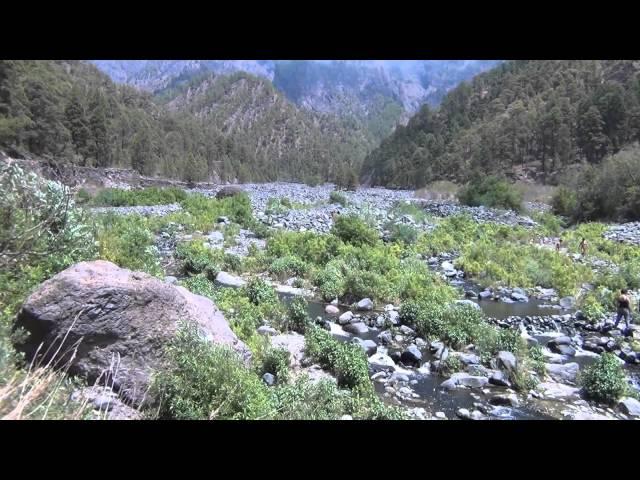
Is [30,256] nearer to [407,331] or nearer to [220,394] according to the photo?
[220,394]

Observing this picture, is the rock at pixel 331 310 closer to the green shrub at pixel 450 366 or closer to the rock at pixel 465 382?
the green shrub at pixel 450 366

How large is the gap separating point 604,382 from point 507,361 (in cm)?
153

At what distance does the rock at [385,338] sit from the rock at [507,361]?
2.25 meters

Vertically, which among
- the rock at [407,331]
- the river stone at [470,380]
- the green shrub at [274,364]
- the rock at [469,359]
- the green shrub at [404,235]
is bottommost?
the green shrub at [274,364]

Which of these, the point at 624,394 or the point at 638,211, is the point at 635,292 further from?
the point at 638,211

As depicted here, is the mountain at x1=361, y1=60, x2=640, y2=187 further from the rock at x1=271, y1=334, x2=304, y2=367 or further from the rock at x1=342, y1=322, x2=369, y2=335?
the rock at x1=271, y1=334, x2=304, y2=367

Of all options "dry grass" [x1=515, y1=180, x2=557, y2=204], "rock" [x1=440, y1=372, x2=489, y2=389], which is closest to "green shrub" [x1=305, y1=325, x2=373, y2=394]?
"rock" [x1=440, y1=372, x2=489, y2=389]

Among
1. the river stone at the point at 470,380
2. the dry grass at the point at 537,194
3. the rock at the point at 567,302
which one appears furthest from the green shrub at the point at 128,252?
the dry grass at the point at 537,194

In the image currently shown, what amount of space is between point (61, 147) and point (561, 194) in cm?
4819

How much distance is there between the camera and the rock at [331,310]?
491 inches

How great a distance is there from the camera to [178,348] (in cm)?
582

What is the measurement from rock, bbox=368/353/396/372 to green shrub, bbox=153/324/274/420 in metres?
3.67

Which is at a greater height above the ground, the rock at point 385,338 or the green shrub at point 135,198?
the green shrub at point 135,198
